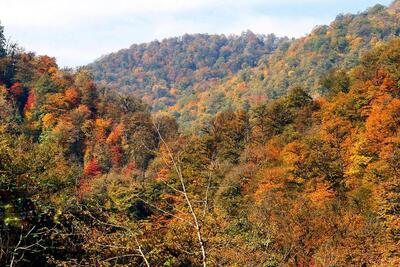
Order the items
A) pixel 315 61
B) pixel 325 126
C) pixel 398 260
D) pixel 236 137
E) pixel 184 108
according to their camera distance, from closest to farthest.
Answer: pixel 398 260
pixel 325 126
pixel 236 137
pixel 315 61
pixel 184 108

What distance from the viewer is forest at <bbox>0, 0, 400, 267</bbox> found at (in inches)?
435

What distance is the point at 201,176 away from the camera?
14.7m

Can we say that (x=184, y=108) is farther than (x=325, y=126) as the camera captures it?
Yes

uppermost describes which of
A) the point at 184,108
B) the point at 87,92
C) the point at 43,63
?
the point at 43,63

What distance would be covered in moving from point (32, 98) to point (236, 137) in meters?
39.5

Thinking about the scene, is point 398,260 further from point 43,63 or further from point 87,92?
point 43,63

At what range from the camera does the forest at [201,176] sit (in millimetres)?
11039

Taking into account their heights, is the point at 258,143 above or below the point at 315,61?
below

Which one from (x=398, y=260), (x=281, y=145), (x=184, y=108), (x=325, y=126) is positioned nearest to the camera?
(x=398, y=260)

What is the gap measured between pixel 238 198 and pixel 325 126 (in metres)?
14.8

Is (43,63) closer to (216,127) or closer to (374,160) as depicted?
→ (216,127)

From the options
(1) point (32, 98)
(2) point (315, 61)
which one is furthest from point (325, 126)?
(2) point (315, 61)

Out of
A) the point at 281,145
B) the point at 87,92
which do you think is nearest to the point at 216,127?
the point at 281,145

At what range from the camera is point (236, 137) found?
58.2 m
